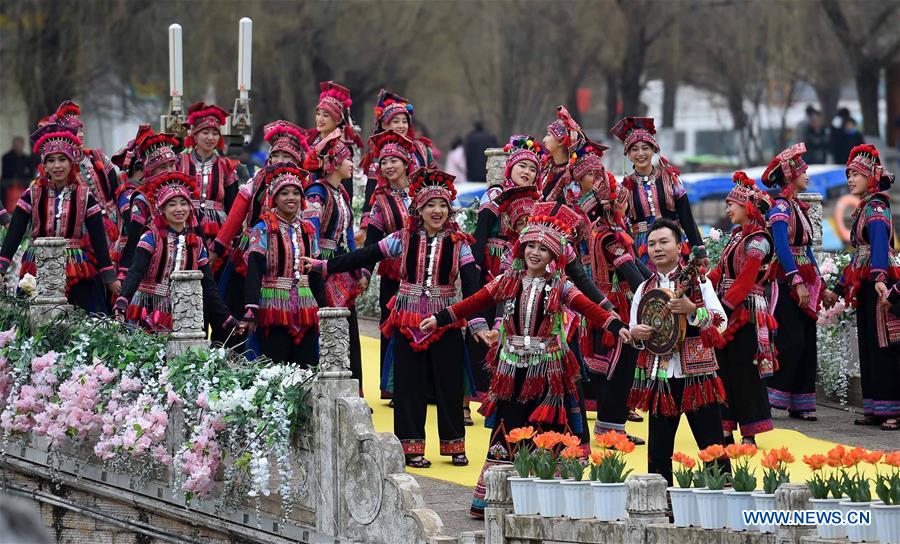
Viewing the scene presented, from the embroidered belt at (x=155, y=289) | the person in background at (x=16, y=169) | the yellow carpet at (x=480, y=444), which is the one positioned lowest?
the yellow carpet at (x=480, y=444)

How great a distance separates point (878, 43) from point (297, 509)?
28.5 meters

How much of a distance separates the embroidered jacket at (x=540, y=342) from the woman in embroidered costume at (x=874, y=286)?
3.58 meters

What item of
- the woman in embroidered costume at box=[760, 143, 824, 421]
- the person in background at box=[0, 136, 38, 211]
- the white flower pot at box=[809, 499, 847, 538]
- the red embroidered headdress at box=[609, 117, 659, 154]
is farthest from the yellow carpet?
the person in background at box=[0, 136, 38, 211]

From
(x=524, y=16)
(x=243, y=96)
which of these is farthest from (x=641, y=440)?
(x=524, y=16)

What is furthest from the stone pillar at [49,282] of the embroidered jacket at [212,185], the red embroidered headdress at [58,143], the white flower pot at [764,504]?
the white flower pot at [764,504]

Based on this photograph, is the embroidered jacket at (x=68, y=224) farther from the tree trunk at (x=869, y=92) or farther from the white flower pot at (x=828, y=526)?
the tree trunk at (x=869, y=92)

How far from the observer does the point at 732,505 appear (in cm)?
875

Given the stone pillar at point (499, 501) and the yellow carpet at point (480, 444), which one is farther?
the yellow carpet at point (480, 444)

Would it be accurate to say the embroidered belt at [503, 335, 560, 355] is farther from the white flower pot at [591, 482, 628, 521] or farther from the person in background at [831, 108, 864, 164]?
the person in background at [831, 108, 864, 164]

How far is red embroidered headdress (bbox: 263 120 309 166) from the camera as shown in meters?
13.5

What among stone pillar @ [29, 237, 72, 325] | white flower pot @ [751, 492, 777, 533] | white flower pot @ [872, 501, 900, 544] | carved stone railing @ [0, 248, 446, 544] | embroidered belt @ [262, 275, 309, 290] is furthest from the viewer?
stone pillar @ [29, 237, 72, 325]

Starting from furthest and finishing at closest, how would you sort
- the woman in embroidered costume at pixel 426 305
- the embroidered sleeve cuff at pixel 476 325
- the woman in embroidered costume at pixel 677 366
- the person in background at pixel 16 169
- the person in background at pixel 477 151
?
the person in background at pixel 477 151, the person in background at pixel 16 169, the woman in embroidered costume at pixel 426 305, the embroidered sleeve cuff at pixel 476 325, the woman in embroidered costume at pixel 677 366

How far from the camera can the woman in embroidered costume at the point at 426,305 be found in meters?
11.7

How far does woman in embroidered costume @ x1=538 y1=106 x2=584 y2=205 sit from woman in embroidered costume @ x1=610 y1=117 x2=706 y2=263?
0.35 metres
